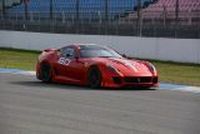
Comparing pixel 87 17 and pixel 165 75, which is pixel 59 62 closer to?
pixel 165 75

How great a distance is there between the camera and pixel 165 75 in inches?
882

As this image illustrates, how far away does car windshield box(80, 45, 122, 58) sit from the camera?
1725 cm

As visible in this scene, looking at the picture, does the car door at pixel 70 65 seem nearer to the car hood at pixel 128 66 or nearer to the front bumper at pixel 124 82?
the car hood at pixel 128 66

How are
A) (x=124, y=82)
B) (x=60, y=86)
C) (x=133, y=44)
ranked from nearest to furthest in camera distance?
(x=124, y=82)
(x=60, y=86)
(x=133, y=44)

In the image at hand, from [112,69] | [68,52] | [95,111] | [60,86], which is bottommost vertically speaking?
[60,86]

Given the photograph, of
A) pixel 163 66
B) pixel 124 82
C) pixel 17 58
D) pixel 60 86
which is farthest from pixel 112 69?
pixel 17 58

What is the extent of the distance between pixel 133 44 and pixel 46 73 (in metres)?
11.9

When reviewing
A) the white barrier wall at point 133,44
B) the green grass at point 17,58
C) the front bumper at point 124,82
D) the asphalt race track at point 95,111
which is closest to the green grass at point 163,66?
the green grass at point 17,58

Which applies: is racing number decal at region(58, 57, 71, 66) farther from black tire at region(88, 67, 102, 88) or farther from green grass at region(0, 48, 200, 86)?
green grass at region(0, 48, 200, 86)

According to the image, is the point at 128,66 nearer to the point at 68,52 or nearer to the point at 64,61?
the point at 64,61

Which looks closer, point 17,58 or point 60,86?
point 60,86

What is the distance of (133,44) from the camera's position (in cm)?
2936

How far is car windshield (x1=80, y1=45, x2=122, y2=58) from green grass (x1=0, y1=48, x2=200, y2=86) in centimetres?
277

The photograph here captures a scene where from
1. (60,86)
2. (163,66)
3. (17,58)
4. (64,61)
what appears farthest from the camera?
(17,58)
